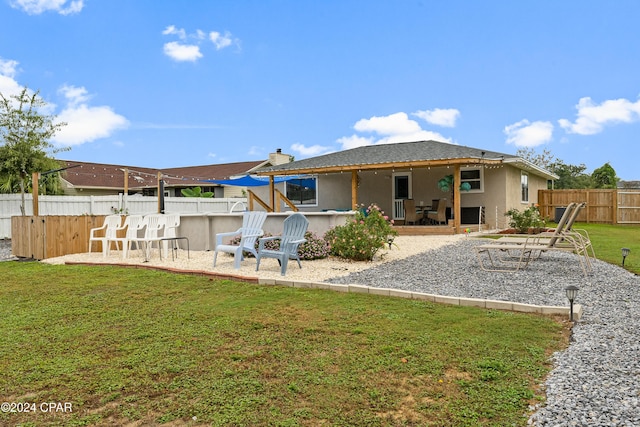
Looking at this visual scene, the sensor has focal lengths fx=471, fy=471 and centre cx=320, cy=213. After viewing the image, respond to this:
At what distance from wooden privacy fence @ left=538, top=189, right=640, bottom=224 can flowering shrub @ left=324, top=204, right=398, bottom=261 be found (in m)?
16.4

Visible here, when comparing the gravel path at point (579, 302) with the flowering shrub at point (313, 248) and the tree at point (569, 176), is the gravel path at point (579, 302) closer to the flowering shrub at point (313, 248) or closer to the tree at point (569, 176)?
the flowering shrub at point (313, 248)

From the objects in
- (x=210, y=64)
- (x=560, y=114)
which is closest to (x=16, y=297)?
(x=210, y=64)

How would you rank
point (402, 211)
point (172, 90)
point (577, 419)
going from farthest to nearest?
1. point (402, 211)
2. point (172, 90)
3. point (577, 419)

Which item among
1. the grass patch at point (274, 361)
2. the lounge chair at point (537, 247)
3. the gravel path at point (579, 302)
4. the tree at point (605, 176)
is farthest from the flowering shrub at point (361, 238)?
the tree at point (605, 176)

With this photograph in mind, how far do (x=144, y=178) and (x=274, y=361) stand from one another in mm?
28452

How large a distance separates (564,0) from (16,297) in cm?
1443

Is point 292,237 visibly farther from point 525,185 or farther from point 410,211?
point 525,185

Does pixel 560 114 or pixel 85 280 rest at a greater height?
pixel 560 114

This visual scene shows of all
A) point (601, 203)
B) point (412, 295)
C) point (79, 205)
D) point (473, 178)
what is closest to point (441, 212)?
point (473, 178)

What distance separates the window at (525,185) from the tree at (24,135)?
17901 millimetres

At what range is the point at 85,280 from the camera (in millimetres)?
7086

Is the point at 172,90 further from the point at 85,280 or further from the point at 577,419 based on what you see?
the point at 577,419

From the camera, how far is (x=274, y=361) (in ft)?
10.9

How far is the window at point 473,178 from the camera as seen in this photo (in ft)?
55.9
